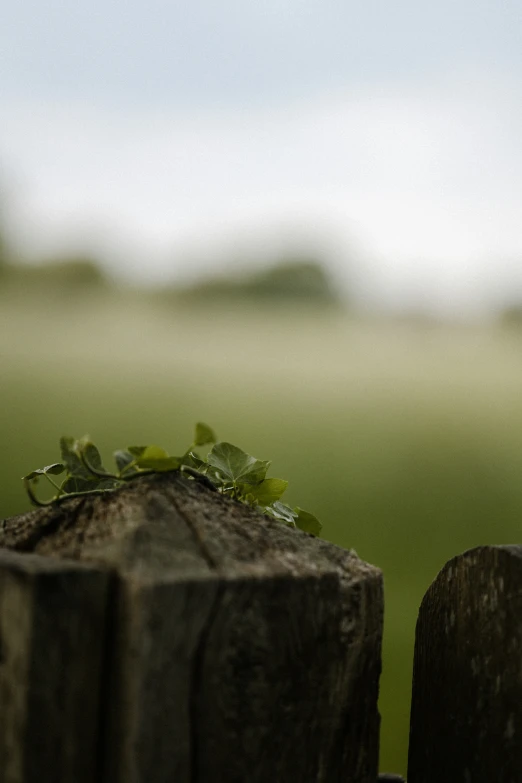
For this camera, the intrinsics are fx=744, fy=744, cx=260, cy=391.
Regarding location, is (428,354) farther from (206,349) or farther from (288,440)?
(206,349)

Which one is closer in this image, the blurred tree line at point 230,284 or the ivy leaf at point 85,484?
the ivy leaf at point 85,484

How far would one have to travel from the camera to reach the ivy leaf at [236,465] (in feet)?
2.22

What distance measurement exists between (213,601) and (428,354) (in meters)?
1.81

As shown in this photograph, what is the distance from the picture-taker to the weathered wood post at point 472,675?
0.58m

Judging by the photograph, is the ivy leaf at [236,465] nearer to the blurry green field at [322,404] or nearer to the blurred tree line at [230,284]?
the blurry green field at [322,404]

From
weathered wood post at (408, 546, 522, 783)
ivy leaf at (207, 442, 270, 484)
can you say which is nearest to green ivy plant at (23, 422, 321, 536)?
ivy leaf at (207, 442, 270, 484)

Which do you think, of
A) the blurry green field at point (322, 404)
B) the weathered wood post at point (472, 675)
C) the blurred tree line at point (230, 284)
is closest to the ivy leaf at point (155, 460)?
the weathered wood post at point (472, 675)

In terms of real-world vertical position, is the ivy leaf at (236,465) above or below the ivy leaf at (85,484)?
above

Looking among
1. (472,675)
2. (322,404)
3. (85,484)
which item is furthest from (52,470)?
(322,404)

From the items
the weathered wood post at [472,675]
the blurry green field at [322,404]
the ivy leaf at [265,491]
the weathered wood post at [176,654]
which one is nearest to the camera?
the weathered wood post at [176,654]

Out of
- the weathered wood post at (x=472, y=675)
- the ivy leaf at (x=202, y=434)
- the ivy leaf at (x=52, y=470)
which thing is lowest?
the weathered wood post at (x=472, y=675)

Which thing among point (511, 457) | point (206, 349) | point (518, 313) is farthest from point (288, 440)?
point (518, 313)

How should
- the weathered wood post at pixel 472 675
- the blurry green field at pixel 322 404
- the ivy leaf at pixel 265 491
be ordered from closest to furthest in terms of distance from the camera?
the weathered wood post at pixel 472 675 < the ivy leaf at pixel 265 491 < the blurry green field at pixel 322 404

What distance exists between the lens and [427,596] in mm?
708
